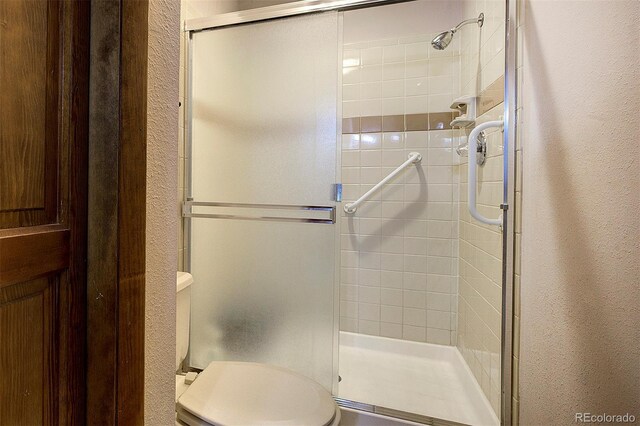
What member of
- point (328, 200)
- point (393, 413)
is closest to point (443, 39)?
point (328, 200)

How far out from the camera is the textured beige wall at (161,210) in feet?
1.51

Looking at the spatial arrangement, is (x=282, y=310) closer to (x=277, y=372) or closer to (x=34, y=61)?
(x=277, y=372)

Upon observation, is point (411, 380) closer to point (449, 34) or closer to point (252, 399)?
point (252, 399)

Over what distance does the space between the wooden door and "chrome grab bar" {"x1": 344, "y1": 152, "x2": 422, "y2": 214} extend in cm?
158

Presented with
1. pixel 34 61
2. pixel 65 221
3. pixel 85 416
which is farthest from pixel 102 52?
pixel 85 416

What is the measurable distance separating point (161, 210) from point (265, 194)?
0.86 metres

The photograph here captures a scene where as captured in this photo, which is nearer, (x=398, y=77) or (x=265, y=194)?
(x=265, y=194)

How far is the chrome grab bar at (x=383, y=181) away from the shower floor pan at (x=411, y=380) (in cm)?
80

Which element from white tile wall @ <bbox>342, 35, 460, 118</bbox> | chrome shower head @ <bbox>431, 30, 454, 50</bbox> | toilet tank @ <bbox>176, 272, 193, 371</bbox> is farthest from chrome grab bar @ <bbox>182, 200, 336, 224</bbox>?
chrome shower head @ <bbox>431, 30, 454, 50</bbox>

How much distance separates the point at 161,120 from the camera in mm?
477

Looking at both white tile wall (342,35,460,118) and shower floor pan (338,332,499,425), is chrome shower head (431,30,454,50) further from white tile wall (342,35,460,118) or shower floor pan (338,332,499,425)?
shower floor pan (338,332,499,425)

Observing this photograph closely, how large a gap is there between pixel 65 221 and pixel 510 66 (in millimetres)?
1353

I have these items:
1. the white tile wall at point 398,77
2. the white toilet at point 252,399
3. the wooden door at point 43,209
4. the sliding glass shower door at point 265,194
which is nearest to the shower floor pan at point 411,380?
the sliding glass shower door at point 265,194

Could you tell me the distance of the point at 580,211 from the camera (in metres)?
0.89
